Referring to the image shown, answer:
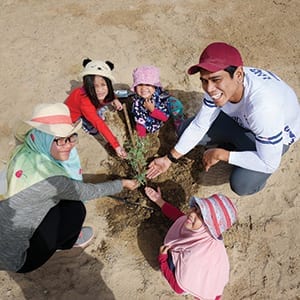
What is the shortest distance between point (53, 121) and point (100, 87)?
936 millimetres

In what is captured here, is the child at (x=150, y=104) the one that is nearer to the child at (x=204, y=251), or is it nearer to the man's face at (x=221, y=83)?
the man's face at (x=221, y=83)

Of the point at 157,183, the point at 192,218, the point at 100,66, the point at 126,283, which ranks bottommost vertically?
the point at 126,283

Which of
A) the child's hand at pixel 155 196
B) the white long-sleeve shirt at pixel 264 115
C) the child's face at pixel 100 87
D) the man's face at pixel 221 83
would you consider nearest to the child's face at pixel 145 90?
the child's face at pixel 100 87

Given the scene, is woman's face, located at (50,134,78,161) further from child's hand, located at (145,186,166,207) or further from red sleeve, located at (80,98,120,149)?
child's hand, located at (145,186,166,207)

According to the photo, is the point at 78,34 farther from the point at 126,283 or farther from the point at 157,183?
the point at 126,283

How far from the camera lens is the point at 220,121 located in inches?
133

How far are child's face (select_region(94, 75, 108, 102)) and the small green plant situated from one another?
48 cm

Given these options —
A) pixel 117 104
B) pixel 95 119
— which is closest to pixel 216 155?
pixel 95 119

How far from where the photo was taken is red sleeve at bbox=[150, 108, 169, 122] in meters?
3.54

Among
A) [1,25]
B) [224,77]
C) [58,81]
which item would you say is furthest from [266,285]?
[1,25]

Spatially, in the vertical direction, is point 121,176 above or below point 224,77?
below

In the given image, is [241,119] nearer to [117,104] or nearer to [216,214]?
[216,214]

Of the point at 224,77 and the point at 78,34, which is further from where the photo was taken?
the point at 78,34

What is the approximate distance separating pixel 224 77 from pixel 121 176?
59.8 inches
